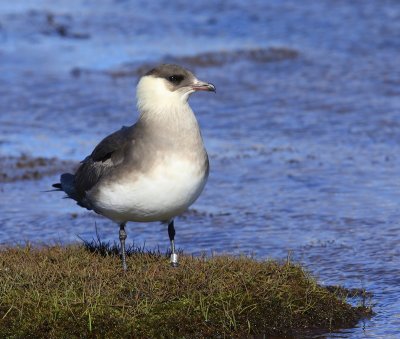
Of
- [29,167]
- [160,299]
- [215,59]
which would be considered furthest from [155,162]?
[215,59]

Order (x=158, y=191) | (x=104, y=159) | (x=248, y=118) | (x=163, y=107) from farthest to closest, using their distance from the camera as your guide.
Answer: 1. (x=248, y=118)
2. (x=104, y=159)
3. (x=163, y=107)
4. (x=158, y=191)

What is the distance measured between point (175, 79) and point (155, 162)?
0.69 metres

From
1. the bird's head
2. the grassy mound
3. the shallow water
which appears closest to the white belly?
the grassy mound

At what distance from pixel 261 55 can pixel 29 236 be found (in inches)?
284

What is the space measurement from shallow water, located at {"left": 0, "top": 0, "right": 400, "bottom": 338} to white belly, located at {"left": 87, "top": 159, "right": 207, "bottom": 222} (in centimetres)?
131

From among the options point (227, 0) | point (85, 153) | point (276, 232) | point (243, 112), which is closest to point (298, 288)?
point (276, 232)

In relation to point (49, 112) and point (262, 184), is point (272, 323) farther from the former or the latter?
point (49, 112)

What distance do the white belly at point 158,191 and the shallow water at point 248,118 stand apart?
1313mm

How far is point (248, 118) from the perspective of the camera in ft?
41.1

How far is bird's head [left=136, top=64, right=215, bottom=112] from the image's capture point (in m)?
7.07

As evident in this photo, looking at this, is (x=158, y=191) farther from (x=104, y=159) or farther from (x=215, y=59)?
(x=215, y=59)

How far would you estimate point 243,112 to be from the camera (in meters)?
12.8

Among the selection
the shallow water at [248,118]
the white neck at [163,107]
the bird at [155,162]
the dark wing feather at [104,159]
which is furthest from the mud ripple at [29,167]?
the white neck at [163,107]

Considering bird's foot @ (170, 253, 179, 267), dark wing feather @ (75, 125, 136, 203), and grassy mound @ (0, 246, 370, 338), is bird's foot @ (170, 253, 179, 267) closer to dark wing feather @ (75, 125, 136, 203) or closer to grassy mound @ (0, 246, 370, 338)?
grassy mound @ (0, 246, 370, 338)
